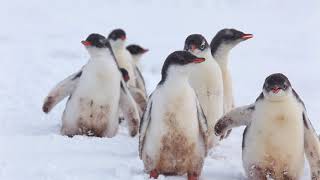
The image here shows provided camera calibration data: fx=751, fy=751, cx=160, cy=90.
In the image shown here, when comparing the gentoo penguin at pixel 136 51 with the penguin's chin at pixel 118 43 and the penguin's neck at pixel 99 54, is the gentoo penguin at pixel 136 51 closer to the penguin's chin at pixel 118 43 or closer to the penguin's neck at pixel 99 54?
the penguin's chin at pixel 118 43

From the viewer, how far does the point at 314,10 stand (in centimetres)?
2358

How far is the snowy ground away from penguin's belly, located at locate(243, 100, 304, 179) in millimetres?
342

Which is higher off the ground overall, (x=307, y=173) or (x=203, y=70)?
(x=203, y=70)

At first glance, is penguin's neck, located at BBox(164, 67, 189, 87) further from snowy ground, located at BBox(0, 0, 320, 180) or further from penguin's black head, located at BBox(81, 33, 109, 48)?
penguin's black head, located at BBox(81, 33, 109, 48)

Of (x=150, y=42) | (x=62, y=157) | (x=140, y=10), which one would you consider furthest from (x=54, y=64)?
(x=140, y=10)

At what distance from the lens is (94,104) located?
6.68m

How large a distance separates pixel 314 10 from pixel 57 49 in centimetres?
1095

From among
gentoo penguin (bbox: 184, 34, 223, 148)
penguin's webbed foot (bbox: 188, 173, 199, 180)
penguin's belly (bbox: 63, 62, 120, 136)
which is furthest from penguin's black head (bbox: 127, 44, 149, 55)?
penguin's webbed foot (bbox: 188, 173, 199, 180)

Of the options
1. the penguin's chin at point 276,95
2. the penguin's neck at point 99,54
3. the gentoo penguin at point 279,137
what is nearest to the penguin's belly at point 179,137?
the gentoo penguin at point 279,137

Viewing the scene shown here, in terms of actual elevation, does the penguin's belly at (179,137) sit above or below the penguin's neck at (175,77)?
below

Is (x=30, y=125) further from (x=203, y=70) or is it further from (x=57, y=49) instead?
(x=57, y=49)

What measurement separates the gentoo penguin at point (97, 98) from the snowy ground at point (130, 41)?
205 millimetres

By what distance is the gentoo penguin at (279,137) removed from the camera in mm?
5062

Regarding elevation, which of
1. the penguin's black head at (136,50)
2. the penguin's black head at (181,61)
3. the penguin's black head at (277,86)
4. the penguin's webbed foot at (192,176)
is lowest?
the penguin's webbed foot at (192,176)
